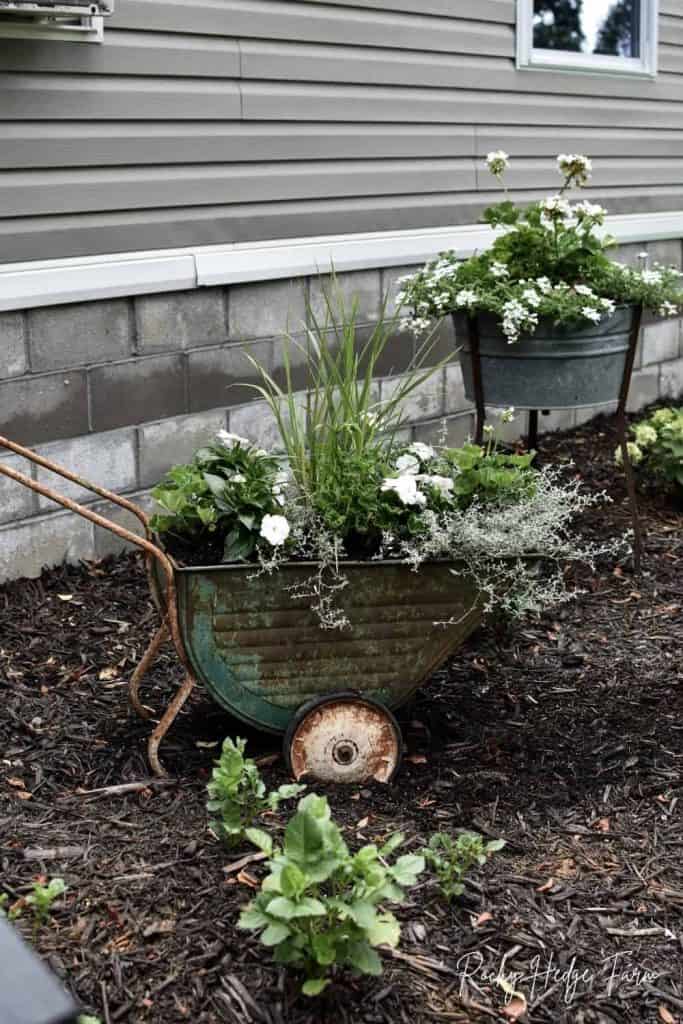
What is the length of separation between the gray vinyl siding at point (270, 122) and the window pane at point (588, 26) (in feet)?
0.75

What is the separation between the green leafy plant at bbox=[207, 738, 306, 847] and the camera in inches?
101

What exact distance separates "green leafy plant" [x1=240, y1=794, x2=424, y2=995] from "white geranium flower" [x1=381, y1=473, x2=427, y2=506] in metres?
0.97

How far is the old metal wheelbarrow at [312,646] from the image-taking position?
285cm

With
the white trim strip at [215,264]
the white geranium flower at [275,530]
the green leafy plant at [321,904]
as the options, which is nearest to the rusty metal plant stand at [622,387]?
the white trim strip at [215,264]

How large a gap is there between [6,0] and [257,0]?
49.1 inches

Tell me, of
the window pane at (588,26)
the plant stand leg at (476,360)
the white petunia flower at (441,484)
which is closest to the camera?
the white petunia flower at (441,484)

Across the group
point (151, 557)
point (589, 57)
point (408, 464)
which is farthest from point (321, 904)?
point (589, 57)

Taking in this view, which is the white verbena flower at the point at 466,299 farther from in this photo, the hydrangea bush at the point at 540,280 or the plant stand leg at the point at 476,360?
the plant stand leg at the point at 476,360

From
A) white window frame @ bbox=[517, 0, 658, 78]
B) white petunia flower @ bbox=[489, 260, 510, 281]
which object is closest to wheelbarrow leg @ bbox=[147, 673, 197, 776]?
white petunia flower @ bbox=[489, 260, 510, 281]

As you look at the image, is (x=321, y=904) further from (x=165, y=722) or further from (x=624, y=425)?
(x=624, y=425)

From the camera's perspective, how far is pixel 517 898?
254cm

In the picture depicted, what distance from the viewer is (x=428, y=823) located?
111 inches

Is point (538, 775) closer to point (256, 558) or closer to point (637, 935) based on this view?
point (637, 935)

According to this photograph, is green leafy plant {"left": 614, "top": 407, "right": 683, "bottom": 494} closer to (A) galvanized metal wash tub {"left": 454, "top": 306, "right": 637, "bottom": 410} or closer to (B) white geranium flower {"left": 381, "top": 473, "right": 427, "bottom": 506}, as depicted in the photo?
(A) galvanized metal wash tub {"left": 454, "top": 306, "right": 637, "bottom": 410}
